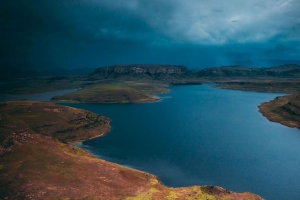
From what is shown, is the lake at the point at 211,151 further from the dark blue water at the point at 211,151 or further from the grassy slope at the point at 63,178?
the grassy slope at the point at 63,178

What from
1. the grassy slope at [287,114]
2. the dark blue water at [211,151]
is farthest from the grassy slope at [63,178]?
the grassy slope at [287,114]

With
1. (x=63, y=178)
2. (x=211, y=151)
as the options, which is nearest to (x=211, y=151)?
(x=211, y=151)

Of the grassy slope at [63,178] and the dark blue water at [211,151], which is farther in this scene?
the dark blue water at [211,151]

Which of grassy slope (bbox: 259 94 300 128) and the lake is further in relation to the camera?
grassy slope (bbox: 259 94 300 128)

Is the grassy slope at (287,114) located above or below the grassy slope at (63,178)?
above

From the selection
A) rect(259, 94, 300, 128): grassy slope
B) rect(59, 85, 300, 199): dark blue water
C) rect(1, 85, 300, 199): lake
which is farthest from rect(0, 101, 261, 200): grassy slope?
rect(259, 94, 300, 128): grassy slope

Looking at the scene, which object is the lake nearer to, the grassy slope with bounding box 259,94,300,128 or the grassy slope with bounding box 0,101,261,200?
the grassy slope with bounding box 0,101,261,200

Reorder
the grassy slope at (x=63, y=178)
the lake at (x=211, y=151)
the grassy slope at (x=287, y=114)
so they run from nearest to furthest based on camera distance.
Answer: the grassy slope at (x=63, y=178)
the lake at (x=211, y=151)
the grassy slope at (x=287, y=114)

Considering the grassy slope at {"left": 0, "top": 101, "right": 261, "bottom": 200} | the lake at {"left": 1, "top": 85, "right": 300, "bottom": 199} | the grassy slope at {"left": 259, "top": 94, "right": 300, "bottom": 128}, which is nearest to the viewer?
the grassy slope at {"left": 0, "top": 101, "right": 261, "bottom": 200}

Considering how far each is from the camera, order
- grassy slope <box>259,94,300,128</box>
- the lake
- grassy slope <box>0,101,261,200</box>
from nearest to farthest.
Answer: grassy slope <box>0,101,261,200</box>
the lake
grassy slope <box>259,94,300,128</box>
